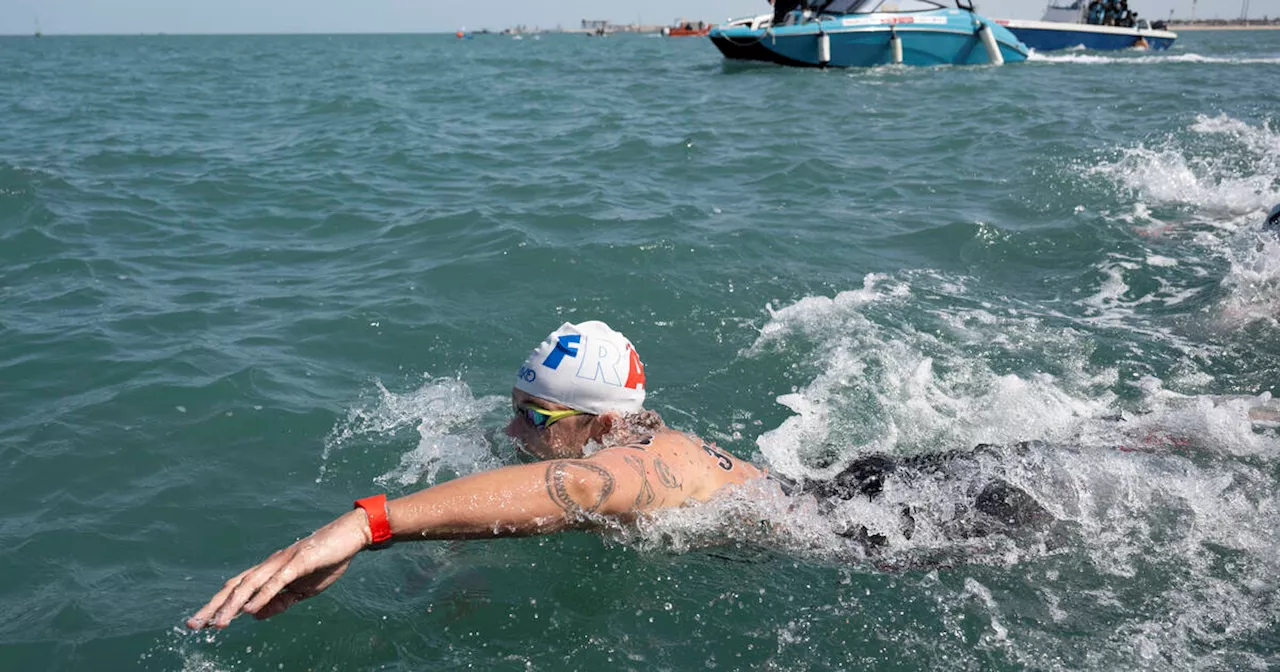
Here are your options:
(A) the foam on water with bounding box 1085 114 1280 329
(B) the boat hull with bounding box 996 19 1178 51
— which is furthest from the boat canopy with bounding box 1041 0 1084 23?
(A) the foam on water with bounding box 1085 114 1280 329

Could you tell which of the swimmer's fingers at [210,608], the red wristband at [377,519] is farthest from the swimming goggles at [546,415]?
the swimmer's fingers at [210,608]

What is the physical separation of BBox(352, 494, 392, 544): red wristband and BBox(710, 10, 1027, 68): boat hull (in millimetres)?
28187

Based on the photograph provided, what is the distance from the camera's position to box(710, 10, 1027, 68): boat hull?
28703 mm

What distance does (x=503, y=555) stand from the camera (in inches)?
161

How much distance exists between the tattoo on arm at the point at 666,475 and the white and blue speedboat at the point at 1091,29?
122ft

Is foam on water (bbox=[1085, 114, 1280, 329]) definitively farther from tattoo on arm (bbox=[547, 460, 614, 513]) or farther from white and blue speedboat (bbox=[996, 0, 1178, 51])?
white and blue speedboat (bbox=[996, 0, 1178, 51])

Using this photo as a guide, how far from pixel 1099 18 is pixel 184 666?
1815 inches

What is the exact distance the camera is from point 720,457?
3930 millimetres

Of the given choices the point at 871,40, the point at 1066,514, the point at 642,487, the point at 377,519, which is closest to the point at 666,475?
the point at 642,487

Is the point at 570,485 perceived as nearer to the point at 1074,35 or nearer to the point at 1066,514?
the point at 1066,514

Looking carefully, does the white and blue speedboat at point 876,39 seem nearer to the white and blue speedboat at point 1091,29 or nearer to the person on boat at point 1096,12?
the white and blue speedboat at point 1091,29

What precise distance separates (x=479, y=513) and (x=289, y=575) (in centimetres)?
61

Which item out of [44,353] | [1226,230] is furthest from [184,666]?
[1226,230]

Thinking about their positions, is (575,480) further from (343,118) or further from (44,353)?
(343,118)
